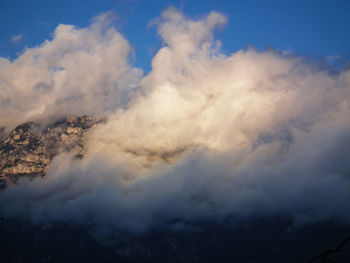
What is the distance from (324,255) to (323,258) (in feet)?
0.90

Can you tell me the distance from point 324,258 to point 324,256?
15.0 inches

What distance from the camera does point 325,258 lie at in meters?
21.3

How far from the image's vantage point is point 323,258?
21.1 metres

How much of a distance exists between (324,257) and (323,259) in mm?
138

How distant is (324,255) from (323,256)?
0.28ft

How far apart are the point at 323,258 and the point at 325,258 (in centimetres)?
35

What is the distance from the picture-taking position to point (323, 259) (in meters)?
21.0

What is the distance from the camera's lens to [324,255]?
2095 centimetres

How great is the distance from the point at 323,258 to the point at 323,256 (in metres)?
0.23

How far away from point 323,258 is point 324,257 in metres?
0.09

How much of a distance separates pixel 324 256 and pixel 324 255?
0.08 meters

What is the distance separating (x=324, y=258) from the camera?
21.2 meters

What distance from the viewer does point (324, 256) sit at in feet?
68.5

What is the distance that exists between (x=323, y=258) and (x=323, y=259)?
3.1 inches
